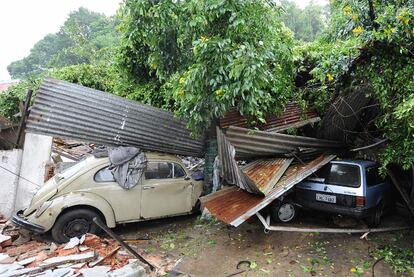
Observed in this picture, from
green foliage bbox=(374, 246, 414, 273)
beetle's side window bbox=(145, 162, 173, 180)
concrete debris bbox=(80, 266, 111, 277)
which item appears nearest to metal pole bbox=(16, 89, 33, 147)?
beetle's side window bbox=(145, 162, 173, 180)

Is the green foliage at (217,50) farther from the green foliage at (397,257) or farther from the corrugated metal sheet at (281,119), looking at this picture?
the green foliage at (397,257)

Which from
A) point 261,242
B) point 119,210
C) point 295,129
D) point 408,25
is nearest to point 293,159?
point 295,129

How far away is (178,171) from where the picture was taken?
7578mm

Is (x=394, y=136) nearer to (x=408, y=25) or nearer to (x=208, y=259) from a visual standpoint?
(x=408, y=25)

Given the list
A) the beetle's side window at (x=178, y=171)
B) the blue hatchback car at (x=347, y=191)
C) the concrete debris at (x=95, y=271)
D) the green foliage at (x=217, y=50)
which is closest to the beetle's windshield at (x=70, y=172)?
the beetle's side window at (x=178, y=171)

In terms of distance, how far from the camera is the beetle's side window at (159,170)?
7215mm

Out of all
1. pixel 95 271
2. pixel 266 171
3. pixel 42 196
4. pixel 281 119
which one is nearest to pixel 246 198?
pixel 266 171

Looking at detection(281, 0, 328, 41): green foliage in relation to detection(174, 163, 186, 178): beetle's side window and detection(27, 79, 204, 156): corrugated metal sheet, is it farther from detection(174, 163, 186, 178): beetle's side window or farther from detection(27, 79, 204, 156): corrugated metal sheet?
detection(174, 163, 186, 178): beetle's side window

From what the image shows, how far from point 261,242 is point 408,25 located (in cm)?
461

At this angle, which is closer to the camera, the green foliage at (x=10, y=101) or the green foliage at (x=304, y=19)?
the green foliage at (x=10, y=101)

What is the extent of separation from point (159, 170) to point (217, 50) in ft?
9.66

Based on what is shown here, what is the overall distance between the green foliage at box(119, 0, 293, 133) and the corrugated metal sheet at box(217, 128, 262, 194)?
557 millimetres

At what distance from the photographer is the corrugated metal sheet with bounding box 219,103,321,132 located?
739 cm

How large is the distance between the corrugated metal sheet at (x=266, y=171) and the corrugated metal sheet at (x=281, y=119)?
774 mm
